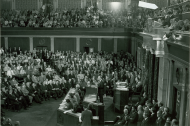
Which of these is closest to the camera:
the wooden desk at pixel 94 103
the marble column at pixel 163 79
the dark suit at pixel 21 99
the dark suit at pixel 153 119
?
the dark suit at pixel 153 119

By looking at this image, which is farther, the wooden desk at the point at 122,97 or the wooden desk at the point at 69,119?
the wooden desk at the point at 122,97

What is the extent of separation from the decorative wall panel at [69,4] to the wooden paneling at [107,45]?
6.34 meters

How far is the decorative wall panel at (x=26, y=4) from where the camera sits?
94.6ft

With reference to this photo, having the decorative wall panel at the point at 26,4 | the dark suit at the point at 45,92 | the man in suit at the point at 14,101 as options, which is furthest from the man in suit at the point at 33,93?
the decorative wall panel at the point at 26,4

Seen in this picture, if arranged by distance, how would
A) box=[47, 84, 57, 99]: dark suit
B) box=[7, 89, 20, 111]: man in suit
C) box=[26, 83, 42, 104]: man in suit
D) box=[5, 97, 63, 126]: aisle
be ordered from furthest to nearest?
box=[47, 84, 57, 99]: dark suit, box=[26, 83, 42, 104]: man in suit, box=[7, 89, 20, 111]: man in suit, box=[5, 97, 63, 126]: aisle

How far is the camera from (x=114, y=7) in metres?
29.0

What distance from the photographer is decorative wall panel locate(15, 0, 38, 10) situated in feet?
94.6

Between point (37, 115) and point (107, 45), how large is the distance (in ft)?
50.7

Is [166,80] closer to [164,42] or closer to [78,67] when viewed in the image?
[164,42]

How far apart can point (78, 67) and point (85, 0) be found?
43.4 ft

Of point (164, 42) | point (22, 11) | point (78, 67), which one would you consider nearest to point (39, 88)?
point (78, 67)

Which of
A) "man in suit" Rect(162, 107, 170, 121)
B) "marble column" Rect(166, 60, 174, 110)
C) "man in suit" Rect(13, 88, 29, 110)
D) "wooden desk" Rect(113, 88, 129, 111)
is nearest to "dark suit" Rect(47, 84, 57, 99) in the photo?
"man in suit" Rect(13, 88, 29, 110)

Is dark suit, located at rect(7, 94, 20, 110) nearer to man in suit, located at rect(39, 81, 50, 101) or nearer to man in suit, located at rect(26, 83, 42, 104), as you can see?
man in suit, located at rect(26, 83, 42, 104)

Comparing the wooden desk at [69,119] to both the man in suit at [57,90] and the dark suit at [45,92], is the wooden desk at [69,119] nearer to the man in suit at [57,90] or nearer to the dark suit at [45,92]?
the dark suit at [45,92]
